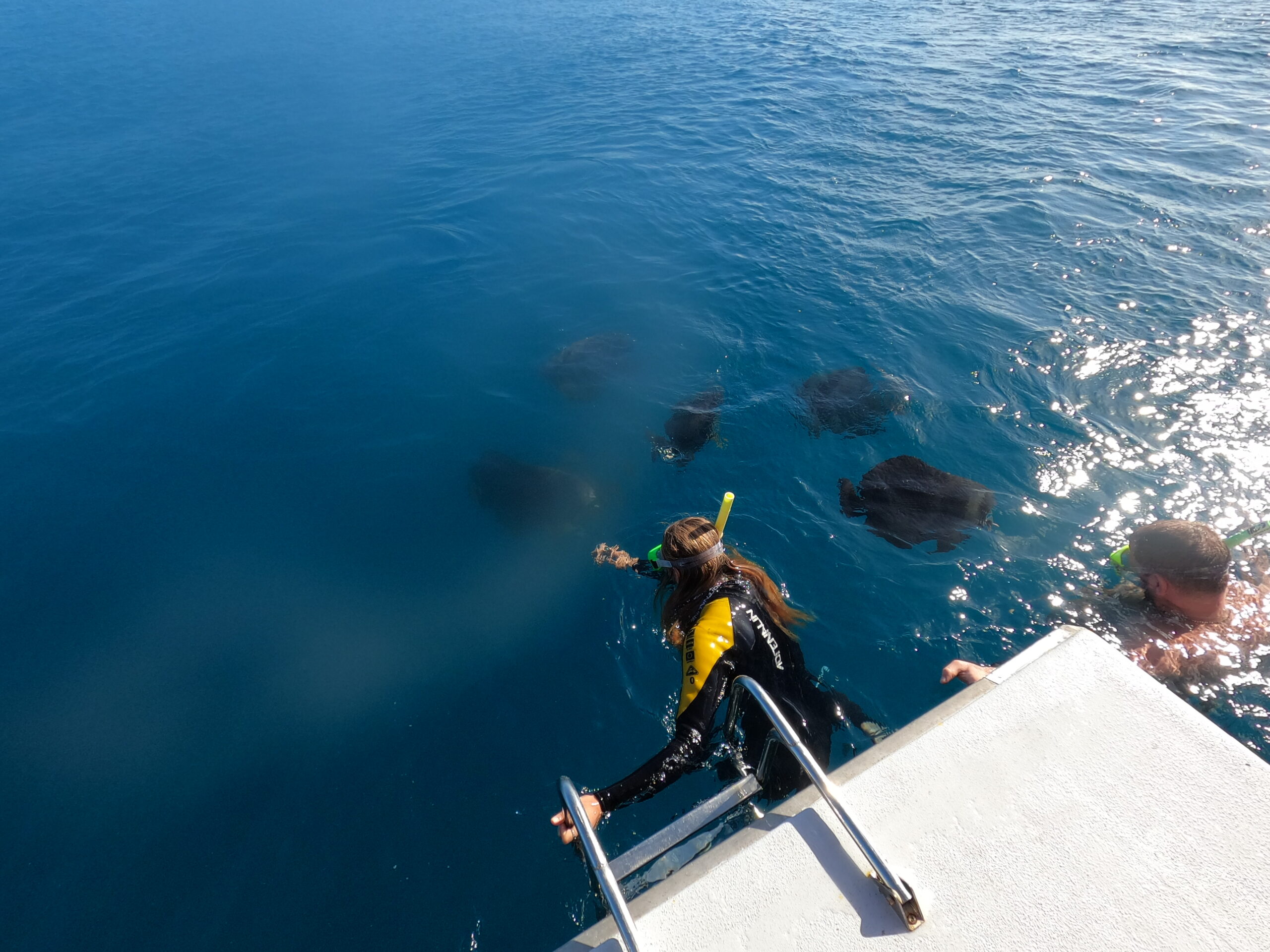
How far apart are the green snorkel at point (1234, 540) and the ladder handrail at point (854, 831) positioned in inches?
160

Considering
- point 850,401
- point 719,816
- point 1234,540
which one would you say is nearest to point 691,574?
point 719,816

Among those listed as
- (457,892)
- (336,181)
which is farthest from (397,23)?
(457,892)

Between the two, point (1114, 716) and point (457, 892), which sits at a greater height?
point (1114, 716)

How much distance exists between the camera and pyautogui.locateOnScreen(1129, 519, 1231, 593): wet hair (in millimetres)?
4262

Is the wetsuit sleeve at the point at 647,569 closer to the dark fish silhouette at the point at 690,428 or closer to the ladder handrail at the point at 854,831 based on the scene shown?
the ladder handrail at the point at 854,831

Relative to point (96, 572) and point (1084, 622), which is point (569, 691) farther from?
point (96, 572)

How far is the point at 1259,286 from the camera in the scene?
871 centimetres

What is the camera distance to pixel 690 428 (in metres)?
8.05

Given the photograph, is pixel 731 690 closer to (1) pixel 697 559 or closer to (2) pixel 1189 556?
(1) pixel 697 559

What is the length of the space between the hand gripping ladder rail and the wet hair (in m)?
3.33

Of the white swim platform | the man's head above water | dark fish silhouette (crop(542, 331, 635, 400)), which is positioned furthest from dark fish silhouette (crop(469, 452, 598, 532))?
the man's head above water

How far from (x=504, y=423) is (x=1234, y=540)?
301 inches

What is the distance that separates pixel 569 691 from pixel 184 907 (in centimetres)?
308

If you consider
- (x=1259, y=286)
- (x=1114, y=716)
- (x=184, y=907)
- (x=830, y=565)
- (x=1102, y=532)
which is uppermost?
(x=1114, y=716)
